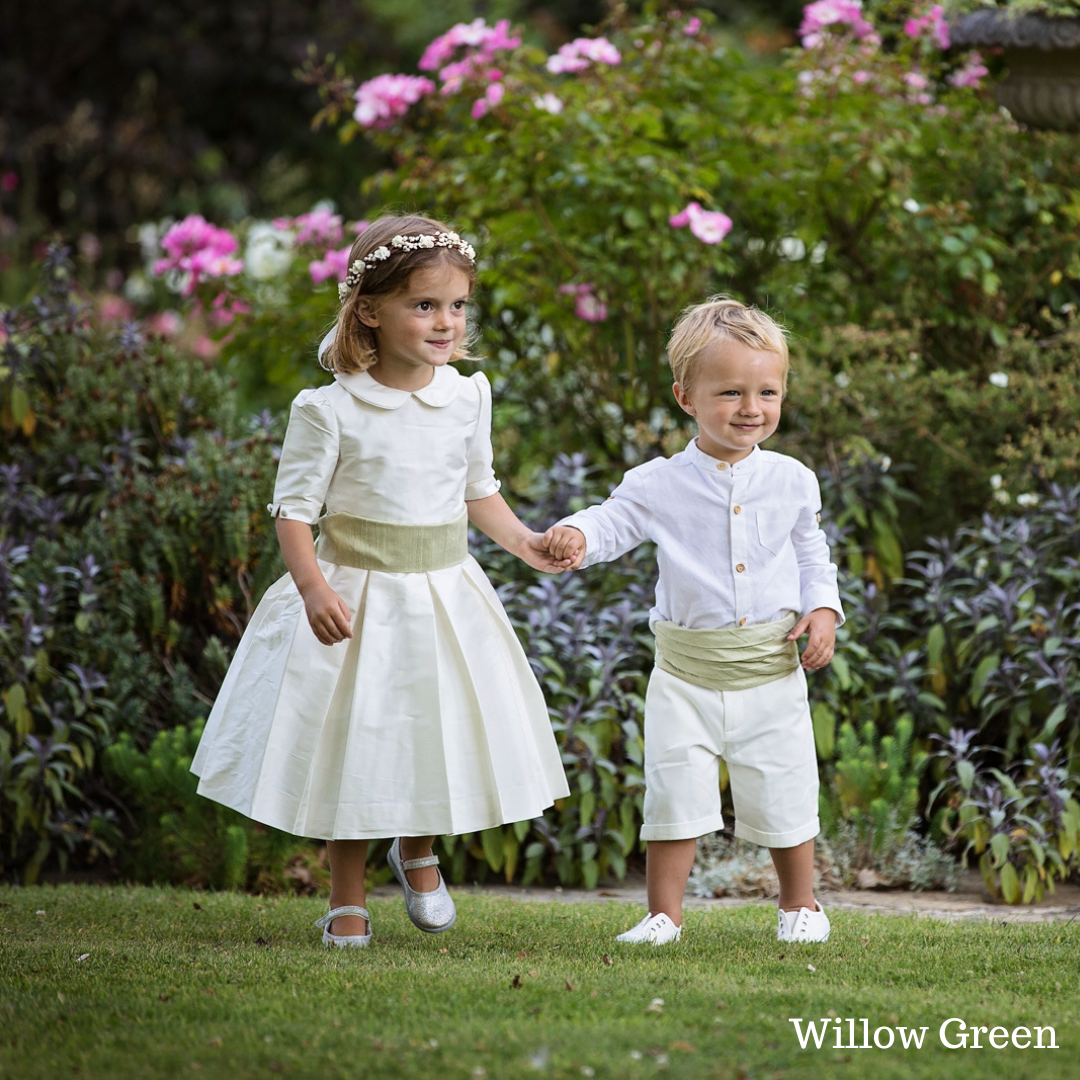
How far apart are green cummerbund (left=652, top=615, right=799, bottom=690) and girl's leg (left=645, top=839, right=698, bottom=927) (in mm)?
376

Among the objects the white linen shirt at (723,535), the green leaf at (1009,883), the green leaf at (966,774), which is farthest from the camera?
the green leaf at (966,774)

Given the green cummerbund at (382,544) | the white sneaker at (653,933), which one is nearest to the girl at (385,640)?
the green cummerbund at (382,544)

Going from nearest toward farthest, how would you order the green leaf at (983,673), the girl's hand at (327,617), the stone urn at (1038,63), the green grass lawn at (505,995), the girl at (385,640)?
the green grass lawn at (505,995) < the girl's hand at (327,617) < the girl at (385,640) < the green leaf at (983,673) < the stone urn at (1038,63)

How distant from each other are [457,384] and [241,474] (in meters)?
1.53

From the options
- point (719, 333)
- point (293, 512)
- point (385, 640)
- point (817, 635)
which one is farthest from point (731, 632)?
point (293, 512)

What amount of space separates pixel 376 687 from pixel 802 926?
3.63 feet

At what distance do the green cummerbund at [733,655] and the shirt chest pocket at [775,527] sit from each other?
18cm

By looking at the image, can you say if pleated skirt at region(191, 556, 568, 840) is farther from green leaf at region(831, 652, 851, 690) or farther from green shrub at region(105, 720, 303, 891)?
green leaf at region(831, 652, 851, 690)

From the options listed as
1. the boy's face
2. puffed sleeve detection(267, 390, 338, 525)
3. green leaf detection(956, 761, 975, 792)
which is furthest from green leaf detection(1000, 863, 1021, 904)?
puffed sleeve detection(267, 390, 338, 525)

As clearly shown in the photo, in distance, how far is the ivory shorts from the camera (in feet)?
9.84

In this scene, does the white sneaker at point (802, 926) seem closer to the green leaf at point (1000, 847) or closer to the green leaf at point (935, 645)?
the green leaf at point (1000, 847)

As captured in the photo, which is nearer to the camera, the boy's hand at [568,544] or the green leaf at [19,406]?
the boy's hand at [568,544]

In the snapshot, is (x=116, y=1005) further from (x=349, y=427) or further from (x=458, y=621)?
(x=349, y=427)

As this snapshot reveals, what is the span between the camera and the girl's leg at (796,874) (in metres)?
3.04
